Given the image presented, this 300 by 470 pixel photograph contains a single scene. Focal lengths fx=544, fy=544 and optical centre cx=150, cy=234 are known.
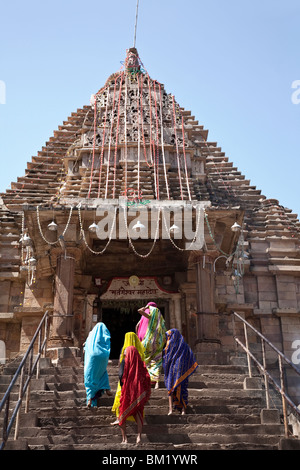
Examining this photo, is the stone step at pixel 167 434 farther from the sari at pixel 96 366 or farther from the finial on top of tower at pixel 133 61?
the finial on top of tower at pixel 133 61

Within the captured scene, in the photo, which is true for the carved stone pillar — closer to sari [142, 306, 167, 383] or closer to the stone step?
sari [142, 306, 167, 383]

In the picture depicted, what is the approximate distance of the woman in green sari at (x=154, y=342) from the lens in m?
8.80

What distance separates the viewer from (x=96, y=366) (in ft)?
26.5

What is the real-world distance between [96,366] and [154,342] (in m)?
1.20


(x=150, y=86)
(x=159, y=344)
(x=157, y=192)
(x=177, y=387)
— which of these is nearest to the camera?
(x=177, y=387)

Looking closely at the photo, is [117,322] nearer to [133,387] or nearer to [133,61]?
[133,61]

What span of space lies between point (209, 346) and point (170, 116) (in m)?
7.75

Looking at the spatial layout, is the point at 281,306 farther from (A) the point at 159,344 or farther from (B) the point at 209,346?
(A) the point at 159,344

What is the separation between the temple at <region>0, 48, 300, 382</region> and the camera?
11.9 metres

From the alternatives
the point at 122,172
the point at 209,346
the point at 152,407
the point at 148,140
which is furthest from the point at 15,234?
the point at 152,407

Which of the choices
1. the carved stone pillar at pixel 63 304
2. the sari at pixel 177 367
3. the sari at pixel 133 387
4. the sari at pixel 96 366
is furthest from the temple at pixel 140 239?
the sari at pixel 133 387

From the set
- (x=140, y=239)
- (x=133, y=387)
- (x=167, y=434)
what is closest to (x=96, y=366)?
(x=133, y=387)
